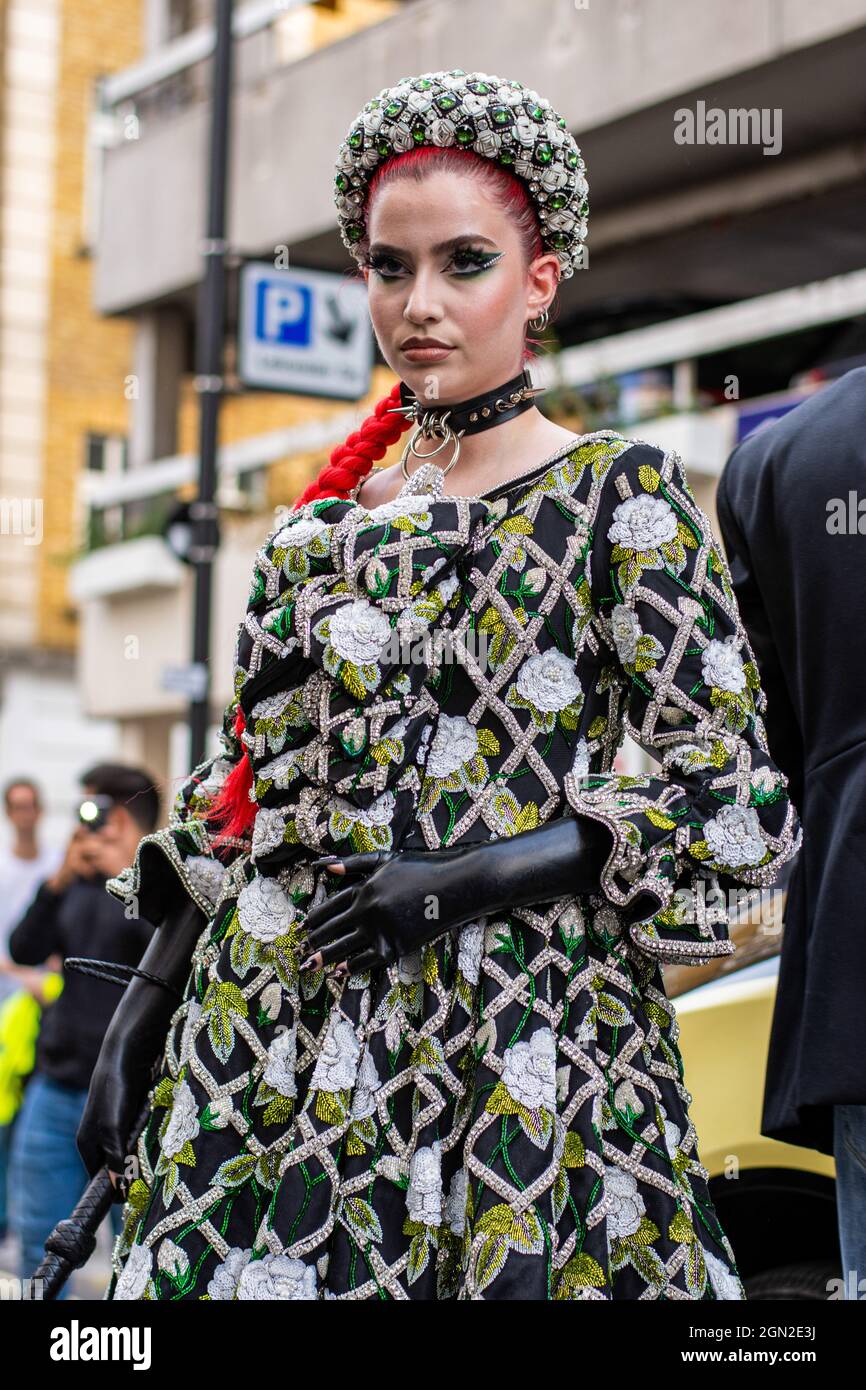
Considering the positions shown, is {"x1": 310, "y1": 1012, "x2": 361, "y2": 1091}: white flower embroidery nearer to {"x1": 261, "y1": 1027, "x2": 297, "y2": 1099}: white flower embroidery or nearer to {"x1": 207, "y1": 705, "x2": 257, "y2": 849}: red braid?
{"x1": 261, "y1": 1027, "x2": 297, "y2": 1099}: white flower embroidery

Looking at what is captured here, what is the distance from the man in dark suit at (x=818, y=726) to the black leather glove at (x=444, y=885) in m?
0.58

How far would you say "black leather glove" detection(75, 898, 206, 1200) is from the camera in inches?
90.4

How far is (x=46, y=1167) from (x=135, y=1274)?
4.11 meters

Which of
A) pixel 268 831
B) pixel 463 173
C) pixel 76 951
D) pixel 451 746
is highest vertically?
pixel 463 173

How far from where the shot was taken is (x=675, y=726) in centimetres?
205

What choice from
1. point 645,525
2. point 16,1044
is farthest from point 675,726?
point 16,1044

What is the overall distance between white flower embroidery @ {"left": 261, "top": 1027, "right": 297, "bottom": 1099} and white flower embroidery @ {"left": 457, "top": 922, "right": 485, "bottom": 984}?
0.71 feet

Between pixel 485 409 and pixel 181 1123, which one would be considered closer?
pixel 181 1123

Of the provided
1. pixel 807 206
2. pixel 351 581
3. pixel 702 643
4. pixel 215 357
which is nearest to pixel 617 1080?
pixel 702 643

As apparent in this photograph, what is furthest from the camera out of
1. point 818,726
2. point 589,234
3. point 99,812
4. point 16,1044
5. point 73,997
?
point 589,234

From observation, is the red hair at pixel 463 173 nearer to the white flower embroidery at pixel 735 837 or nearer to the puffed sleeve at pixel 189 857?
the puffed sleeve at pixel 189 857

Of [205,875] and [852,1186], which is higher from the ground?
[205,875]

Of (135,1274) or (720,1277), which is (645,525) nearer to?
(720,1277)

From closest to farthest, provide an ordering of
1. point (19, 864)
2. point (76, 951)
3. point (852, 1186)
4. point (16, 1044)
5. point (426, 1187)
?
point (426, 1187) → point (852, 1186) → point (76, 951) → point (16, 1044) → point (19, 864)
